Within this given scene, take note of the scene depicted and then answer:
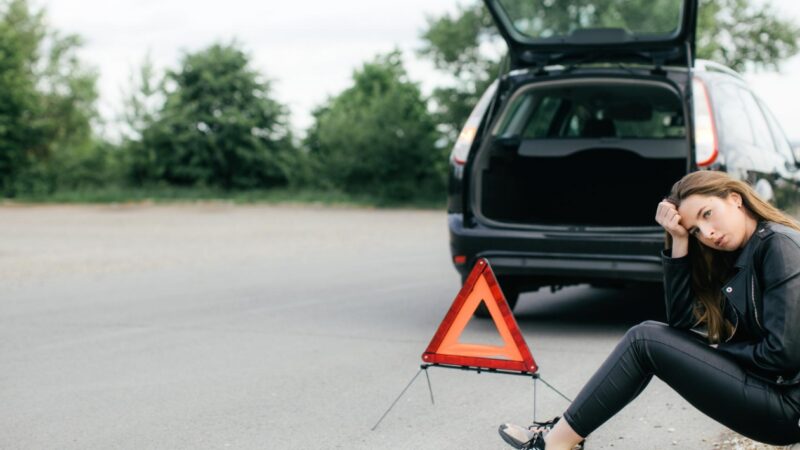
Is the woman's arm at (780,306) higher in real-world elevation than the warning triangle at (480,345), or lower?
higher

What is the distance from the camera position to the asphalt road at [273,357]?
4.80 meters

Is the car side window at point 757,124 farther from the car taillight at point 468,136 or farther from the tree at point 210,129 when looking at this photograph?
the tree at point 210,129

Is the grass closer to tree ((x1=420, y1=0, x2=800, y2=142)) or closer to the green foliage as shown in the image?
tree ((x1=420, y1=0, x2=800, y2=142))

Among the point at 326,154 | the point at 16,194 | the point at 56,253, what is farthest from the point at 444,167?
the point at 56,253

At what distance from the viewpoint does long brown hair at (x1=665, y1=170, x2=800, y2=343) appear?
353 centimetres

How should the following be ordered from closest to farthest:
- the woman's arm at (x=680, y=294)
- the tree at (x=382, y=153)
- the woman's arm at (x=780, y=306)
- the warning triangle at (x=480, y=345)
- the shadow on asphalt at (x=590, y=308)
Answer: the woman's arm at (x=780, y=306)
the woman's arm at (x=680, y=294)
the warning triangle at (x=480, y=345)
the shadow on asphalt at (x=590, y=308)
the tree at (x=382, y=153)

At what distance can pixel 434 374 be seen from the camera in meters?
6.13

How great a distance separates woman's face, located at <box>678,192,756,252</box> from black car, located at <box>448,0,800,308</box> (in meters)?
3.35

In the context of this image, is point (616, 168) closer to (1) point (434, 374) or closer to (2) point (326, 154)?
(1) point (434, 374)

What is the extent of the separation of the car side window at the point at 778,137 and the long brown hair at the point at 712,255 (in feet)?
16.2

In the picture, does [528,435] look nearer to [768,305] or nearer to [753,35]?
[768,305]

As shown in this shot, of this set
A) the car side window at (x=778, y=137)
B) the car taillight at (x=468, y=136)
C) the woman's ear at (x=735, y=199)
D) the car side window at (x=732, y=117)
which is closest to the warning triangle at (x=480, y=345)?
the woman's ear at (x=735, y=199)

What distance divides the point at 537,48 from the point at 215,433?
429 cm

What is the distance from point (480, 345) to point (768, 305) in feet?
5.78
